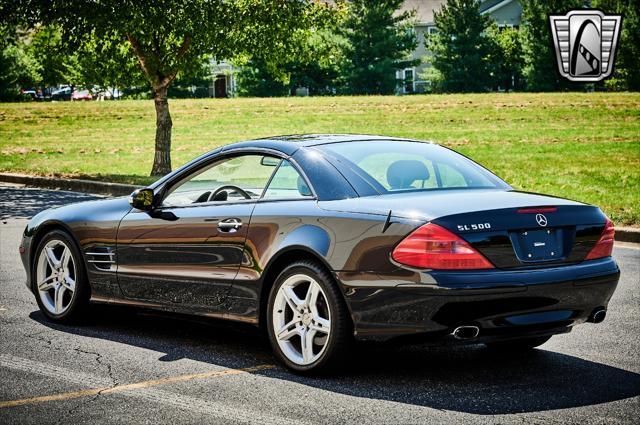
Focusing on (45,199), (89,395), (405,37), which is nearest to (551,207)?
(89,395)

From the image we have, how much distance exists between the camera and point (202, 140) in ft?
108

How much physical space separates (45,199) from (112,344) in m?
11.6

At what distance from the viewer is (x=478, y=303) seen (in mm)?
5266

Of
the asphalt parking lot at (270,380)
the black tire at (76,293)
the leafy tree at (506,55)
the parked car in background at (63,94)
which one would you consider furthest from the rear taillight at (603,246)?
the parked car in background at (63,94)

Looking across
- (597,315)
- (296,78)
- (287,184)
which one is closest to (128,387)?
(287,184)

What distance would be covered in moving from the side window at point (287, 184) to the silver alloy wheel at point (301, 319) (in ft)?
1.87

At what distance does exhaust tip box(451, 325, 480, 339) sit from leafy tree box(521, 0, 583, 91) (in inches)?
2053

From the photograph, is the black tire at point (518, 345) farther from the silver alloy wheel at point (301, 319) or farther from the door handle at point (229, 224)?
the door handle at point (229, 224)

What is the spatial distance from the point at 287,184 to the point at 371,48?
55164mm

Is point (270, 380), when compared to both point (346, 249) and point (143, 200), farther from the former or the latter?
Result: point (143, 200)

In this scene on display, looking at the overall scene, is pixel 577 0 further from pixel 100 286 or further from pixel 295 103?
pixel 100 286

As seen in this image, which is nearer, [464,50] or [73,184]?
[73,184]

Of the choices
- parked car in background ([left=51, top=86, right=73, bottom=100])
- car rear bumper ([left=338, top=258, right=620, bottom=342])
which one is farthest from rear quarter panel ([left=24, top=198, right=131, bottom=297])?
parked car in background ([left=51, top=86, right=73, bottom=100])

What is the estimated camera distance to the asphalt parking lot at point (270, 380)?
5105 mm
